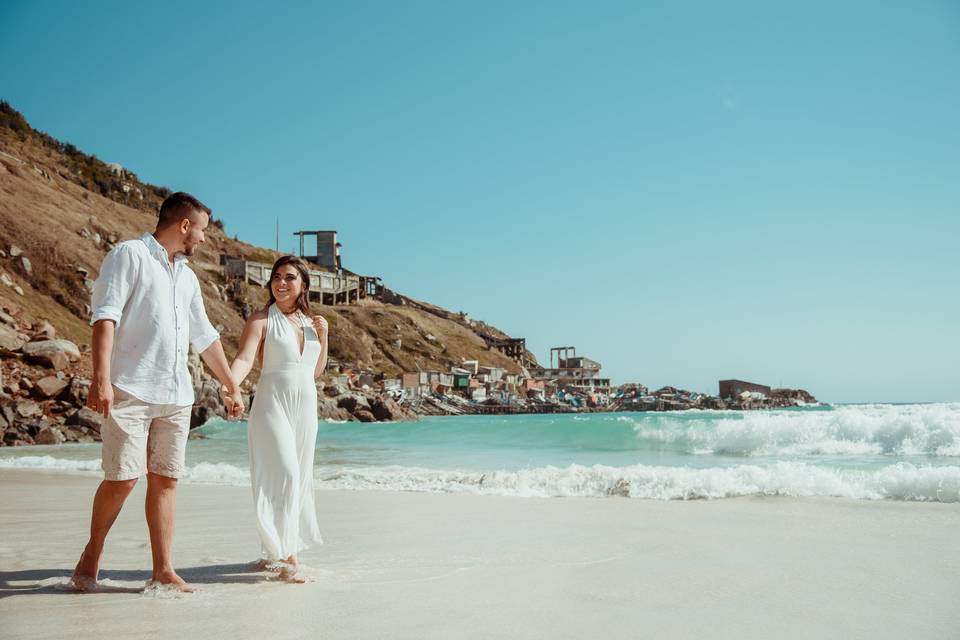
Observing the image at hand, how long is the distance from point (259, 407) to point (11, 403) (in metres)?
18.6

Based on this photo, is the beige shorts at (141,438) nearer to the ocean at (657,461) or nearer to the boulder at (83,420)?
the ocean at (657,461)

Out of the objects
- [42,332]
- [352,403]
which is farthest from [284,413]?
[352,403]

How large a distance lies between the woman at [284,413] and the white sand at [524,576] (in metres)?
0.29

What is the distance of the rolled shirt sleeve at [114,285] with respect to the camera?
3529 millimetres

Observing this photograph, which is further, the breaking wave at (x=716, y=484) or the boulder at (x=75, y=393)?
the boulder at (x=75, y=393)

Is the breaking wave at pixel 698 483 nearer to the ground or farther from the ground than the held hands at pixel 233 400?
nearer to the ground

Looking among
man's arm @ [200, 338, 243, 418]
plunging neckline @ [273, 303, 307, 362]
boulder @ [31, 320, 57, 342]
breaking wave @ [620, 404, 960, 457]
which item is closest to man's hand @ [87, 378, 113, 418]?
man's arm @ [200, 338, 243, 418]

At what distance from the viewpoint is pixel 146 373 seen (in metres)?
3.65

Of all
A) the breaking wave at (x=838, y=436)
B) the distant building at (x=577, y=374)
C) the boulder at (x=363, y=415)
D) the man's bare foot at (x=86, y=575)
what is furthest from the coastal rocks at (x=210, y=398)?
the distant building at (x=577, y=374)

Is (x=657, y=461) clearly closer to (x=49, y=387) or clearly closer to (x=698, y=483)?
(x=698, y=483)

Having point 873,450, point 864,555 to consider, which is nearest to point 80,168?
point 873,450

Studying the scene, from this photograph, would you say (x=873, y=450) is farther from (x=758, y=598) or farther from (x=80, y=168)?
(x=80, y=168)

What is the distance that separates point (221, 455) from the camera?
17.2 meters

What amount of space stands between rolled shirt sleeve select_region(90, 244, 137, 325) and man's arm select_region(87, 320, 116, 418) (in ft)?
0.20
